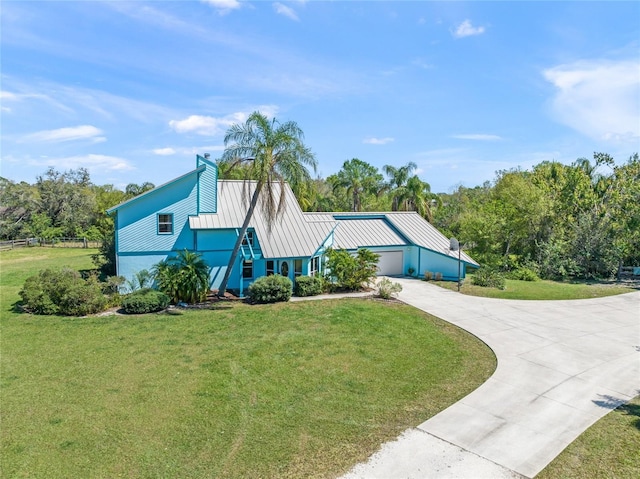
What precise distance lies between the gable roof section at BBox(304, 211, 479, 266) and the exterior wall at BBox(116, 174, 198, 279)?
839 cm

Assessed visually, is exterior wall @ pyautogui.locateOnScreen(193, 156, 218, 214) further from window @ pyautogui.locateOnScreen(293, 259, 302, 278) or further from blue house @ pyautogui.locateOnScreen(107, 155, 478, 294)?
window @ pyautogui.locateOnScreen(293, 259, 302, 278)

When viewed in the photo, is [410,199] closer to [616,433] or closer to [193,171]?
→ [193,171]

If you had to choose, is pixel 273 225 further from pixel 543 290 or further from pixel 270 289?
pixel 543 290

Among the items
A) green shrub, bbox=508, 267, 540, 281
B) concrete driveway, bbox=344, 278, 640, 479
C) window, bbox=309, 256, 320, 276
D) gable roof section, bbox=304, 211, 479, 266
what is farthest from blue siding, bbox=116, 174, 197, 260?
green shrub, bbox=508, 267, 540, 281

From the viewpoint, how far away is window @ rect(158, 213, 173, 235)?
63.6 ft

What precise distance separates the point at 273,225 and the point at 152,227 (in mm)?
5831

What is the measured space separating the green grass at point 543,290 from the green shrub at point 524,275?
71 centimetres

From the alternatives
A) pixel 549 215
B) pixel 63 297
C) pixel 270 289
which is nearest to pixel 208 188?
pixel 270 289

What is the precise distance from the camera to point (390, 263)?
25.5 meters

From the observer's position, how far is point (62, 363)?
35.9ft

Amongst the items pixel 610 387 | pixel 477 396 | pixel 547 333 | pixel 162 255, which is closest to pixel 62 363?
pixel 162 255

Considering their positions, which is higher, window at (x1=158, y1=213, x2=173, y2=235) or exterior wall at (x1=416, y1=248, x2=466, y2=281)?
window at (x1=158, y1=213, x2=173, y2=235)

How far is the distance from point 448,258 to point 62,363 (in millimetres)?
19615

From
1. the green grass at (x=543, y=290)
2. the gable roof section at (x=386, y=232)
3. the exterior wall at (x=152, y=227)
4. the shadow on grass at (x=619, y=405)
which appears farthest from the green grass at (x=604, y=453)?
the exterior wall at (x=152, y=227)
